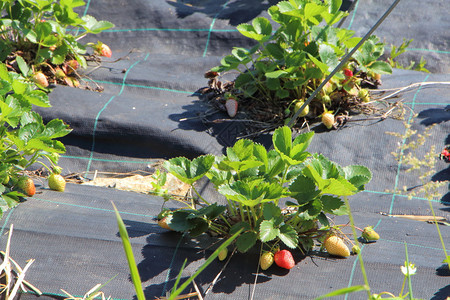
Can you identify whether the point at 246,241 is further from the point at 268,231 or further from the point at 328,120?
the point at 328,120

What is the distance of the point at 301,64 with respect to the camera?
2502 millimetres

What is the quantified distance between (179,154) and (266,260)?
1.23 m

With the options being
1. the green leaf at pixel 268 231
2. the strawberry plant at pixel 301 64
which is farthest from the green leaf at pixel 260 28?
the green leaf at pixel 268 231

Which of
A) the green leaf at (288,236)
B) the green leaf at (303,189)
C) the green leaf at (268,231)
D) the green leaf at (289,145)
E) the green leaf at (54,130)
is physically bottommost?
the green leaf at (288,236)

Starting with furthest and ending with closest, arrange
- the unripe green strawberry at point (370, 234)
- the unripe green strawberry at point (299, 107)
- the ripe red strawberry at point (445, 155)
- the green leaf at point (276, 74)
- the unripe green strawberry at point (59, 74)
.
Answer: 1. the unripe green strawberry at point (59, 74)
2. the unripe green strawberry at point (299, 107)
3. the green leaf at point (276, 74)
4. the ripe red strawberry at point (445, 155)
5. the unripe green strawberry at point (370, 234)

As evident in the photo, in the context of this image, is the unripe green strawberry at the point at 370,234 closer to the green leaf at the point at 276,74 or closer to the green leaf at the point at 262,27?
the green leaf at the point at 276,74

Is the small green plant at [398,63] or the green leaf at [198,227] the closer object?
the green leaf at [198,227]

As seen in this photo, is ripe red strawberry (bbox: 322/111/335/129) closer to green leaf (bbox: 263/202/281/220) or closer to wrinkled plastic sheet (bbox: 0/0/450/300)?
wrinkled plastic sheet (bbox: 0/0/450/300)

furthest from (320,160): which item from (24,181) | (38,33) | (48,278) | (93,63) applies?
→ (93,63)

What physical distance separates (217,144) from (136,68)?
95 centimetres

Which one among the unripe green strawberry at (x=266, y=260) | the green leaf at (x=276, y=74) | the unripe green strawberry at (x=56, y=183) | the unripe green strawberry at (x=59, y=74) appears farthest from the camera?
the unripe green strawberry at (x=59, y=74)

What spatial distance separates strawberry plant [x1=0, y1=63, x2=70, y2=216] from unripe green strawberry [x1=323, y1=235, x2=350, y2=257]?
3.32 ft

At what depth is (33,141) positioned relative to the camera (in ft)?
5.61

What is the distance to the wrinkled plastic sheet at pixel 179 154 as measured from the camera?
1531 mm
